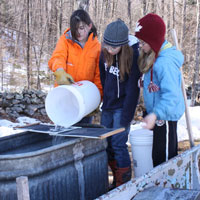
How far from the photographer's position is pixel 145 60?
8.23ft

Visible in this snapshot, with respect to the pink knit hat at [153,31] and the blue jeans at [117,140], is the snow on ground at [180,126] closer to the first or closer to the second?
the blue jeans at [117,140]

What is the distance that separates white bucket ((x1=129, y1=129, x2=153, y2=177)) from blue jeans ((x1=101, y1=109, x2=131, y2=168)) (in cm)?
13

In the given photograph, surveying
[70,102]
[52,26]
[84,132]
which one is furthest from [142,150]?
[52,26]

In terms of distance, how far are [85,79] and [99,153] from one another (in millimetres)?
863

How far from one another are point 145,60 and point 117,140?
0.87 meters

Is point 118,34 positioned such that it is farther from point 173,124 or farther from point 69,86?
point 173,124

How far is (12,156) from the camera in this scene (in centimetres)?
191

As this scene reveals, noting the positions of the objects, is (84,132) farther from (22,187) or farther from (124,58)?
(22,187)

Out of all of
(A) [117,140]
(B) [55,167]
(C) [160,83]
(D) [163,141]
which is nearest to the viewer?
(B) [55,167]

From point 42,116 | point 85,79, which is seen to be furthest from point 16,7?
point 85,79

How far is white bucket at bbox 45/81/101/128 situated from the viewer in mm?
2641

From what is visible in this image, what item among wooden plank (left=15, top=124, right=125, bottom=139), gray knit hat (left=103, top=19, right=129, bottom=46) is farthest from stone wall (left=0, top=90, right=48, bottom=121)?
gray knit hat (left=103, top=19, right=129, bottom=46)

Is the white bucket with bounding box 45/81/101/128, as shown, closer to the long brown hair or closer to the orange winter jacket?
the orange winter jacket

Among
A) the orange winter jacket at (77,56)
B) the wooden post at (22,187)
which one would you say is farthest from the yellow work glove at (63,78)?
the wooden post at (22,187)
